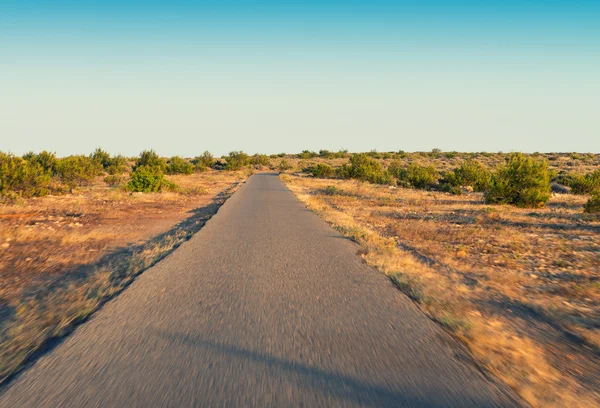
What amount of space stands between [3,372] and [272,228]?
9.17 m

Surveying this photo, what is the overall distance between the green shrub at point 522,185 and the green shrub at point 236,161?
6454cm

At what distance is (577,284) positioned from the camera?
6809 mm

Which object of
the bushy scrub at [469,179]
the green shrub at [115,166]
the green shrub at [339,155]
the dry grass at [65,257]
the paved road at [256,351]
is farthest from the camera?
the green shrub at [339,155]

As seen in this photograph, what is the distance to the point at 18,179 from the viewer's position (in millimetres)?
18766

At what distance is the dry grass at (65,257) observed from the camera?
476 centimetres

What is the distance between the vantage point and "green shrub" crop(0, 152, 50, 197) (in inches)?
712

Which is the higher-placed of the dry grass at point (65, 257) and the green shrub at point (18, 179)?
the green shrub at point (18, 179)

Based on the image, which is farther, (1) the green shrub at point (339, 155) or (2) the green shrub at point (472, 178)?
(1) the green shrub at point (339, 155)

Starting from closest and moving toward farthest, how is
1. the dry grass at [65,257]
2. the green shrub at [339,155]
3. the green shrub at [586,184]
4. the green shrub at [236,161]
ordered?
the dry grass at [65,257] < the green shrub at [586,184] < the green shrub at [236,161] < the green shrub at [339,155]

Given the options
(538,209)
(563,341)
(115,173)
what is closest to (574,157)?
(538,209)

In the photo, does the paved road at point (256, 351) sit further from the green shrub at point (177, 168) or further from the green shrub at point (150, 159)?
the green shrub at point (177, 168)

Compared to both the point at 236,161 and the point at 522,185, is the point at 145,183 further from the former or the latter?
the point at 236,161

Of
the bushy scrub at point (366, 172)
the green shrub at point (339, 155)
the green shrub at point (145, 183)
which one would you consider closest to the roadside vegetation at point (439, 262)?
the green shrub at point (145, 183)

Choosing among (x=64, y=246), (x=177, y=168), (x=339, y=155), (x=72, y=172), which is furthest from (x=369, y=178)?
(x=339, y=155)
